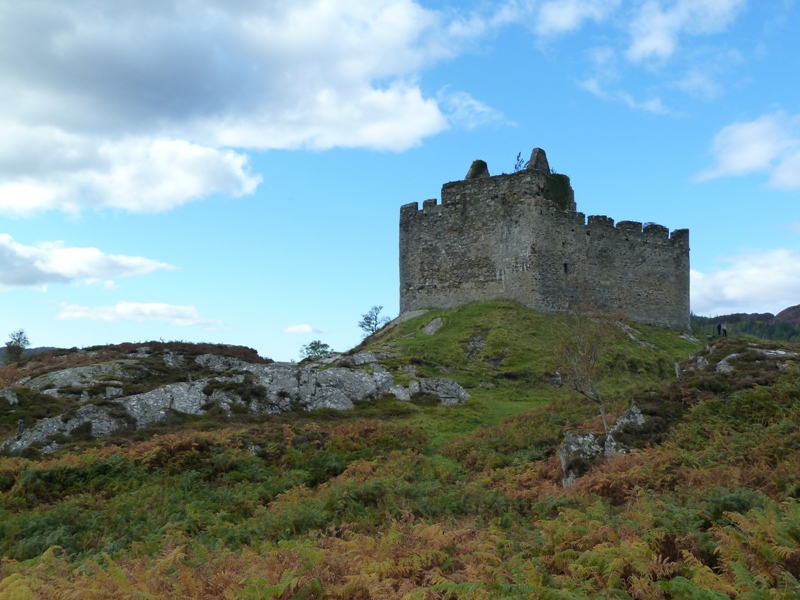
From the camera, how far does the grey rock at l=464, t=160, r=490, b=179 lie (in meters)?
45.0

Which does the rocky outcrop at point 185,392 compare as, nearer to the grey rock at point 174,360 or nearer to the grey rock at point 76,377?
the grey rock at point 76,377

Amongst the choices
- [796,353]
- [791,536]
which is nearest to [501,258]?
[796,353]

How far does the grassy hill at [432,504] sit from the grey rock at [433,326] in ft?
41.6

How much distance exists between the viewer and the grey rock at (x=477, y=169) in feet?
148

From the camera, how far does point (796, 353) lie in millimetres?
19109

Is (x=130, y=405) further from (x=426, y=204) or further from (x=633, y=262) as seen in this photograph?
(x=633, y=262)

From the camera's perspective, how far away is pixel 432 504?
511 inches

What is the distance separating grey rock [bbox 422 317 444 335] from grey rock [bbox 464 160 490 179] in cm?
1140

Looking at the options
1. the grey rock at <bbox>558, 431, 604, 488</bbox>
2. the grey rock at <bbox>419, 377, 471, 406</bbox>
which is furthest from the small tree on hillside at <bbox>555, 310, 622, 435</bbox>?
the grey rock at <bbox>419, 377, 471, 406</bbox>

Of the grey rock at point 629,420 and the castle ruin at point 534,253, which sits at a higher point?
the castle ruin at point 534,253

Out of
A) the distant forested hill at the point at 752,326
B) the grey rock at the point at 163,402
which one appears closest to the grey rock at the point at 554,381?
the grey rock at the point at 163,402

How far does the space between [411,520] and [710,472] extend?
545cm

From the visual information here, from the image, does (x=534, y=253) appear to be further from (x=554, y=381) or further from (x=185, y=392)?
(x=185, y=392)

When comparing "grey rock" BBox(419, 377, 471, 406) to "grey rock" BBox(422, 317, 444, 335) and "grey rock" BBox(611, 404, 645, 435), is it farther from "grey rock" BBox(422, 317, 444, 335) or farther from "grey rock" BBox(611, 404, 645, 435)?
"grey rock" BBox(611, 404, 645, 435)
